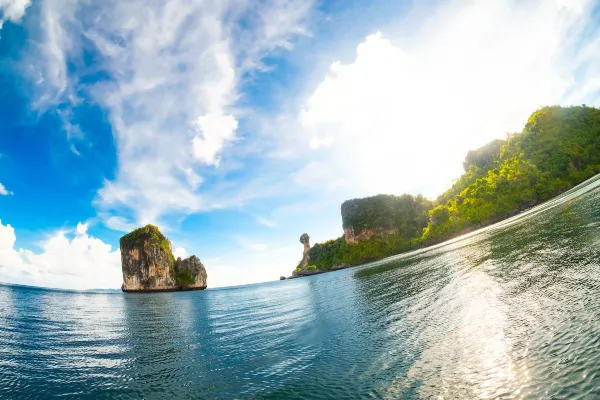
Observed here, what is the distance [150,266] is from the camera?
116750mm

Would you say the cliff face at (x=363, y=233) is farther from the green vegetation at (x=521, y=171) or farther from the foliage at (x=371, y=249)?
the green vegetation at (x=521, y=171)

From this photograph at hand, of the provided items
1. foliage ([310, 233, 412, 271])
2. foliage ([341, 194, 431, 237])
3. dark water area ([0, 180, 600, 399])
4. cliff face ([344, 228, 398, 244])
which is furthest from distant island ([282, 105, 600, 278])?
dark water area ([0, 180, 600, 399])

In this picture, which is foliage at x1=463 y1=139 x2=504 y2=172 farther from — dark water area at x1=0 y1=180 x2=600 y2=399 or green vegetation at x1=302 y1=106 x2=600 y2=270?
dark water area at x1=0 y1=180 x2=600 y2=399

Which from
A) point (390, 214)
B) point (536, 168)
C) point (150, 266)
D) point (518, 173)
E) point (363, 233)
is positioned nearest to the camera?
point (536, 168)

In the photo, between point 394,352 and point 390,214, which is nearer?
point 394,352

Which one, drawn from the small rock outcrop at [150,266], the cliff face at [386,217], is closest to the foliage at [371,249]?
the cliff face at [386,217]

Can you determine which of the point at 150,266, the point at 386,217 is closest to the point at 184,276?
the point at 150,266

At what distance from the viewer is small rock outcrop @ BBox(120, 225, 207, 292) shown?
11594cm

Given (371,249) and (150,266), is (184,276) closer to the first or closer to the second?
(150,266)

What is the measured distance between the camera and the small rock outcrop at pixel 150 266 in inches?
4564

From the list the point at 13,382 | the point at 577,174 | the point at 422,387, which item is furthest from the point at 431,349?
the point at 577,174

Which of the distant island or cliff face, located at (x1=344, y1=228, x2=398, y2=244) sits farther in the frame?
cliff face, located at (x1=344, y1=228, x2=398, y2=244)

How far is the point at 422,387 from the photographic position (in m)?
6.19

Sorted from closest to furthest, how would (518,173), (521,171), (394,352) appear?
(394,352), (518,173), (521,171)
